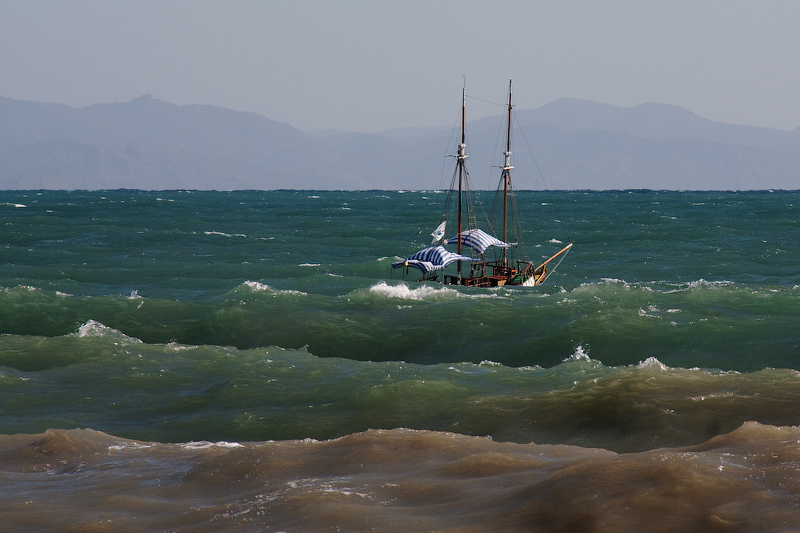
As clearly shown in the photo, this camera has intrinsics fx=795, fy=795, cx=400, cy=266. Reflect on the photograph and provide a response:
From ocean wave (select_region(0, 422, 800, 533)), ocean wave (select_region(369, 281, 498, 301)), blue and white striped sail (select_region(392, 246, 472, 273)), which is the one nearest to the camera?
ocean wave (select_region(0, 422, 800, 533))

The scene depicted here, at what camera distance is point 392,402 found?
18141mm

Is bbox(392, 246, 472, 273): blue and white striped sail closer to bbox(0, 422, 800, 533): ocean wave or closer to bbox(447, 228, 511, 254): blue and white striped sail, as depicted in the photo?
bbox(447, 228, 511, 254): blue and white striped sail

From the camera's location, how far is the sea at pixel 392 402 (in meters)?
8.48

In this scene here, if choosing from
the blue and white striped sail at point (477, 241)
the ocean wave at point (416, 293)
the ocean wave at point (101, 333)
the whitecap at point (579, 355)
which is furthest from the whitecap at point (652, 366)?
the blue and white striped sail at point (477, 241)

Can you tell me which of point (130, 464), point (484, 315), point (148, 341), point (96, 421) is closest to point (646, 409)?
point (130, 464)

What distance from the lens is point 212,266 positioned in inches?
1925

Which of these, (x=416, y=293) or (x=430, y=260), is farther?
(x=430, y=260)

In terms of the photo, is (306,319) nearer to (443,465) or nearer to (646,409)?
(646,409)

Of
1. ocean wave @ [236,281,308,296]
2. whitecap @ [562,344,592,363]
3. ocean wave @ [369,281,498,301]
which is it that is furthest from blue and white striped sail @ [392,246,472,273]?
whitecap @ [562,344,592,363]

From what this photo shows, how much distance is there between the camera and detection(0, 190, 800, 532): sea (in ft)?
27.8

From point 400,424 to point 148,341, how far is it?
14727 mm

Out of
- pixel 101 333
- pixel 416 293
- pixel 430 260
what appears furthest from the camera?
pixel 430 260

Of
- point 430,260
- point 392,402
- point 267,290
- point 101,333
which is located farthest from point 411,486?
point 430,260

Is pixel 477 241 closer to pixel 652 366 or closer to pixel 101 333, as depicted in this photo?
pixel 101 333
